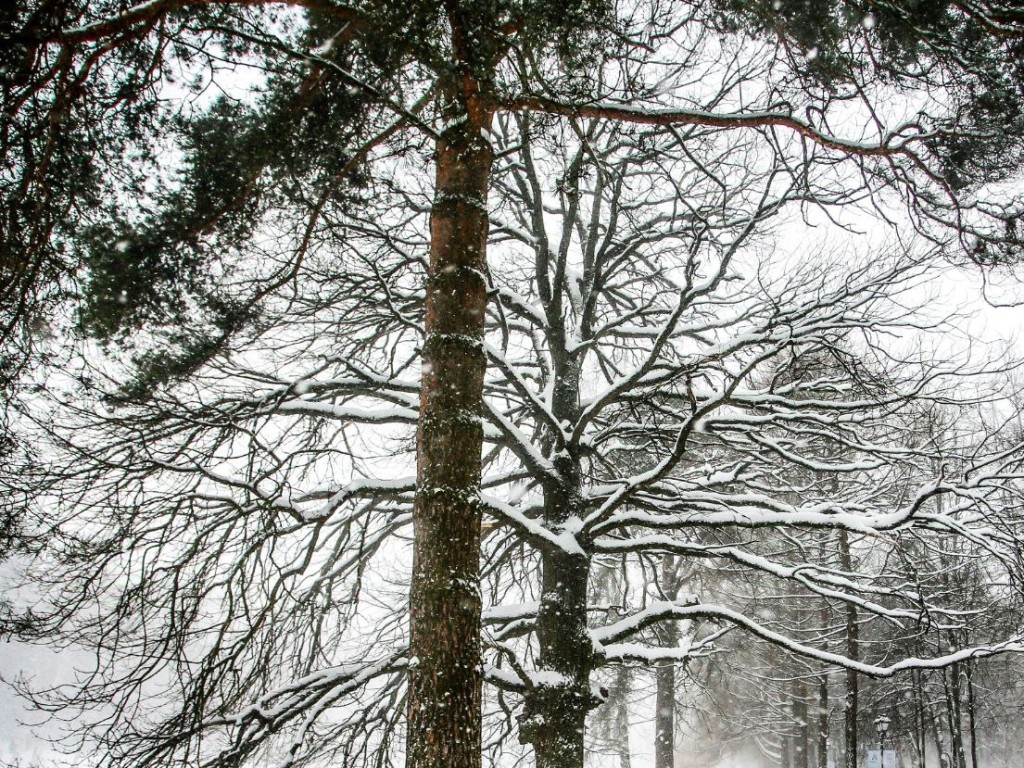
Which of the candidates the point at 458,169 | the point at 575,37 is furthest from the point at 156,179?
the point at 575,37

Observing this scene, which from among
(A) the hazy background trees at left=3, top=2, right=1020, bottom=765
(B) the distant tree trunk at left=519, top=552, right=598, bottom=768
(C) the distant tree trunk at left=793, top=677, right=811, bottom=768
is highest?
(A) the hazy background trees at left=3, top=2, right=1020, bottom=765

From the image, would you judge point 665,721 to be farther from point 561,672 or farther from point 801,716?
point 561,672

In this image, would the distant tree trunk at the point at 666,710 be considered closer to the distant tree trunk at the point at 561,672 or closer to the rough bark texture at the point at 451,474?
the distant tree trunk at the point at 561,672

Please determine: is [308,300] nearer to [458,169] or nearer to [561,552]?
[458,169]

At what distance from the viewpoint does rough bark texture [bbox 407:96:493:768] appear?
3.00 meters

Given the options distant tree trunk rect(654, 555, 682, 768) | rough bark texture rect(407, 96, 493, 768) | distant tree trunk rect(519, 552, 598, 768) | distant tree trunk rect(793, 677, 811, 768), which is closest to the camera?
rough bark texture rect(407, 96, 493, 768)

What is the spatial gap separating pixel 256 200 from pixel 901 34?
13.6 feet

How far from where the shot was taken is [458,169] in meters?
3.78

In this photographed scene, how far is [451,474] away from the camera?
336 centimetres

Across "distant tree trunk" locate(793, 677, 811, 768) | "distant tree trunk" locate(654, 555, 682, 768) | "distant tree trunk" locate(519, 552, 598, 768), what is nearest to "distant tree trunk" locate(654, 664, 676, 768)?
"distant tree trunk" locate(654, 555, 682, 768)

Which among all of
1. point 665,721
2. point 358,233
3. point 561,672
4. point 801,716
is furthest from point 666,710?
point 358,233

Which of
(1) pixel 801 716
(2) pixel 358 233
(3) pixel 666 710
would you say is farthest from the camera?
(1) pixel 801 716

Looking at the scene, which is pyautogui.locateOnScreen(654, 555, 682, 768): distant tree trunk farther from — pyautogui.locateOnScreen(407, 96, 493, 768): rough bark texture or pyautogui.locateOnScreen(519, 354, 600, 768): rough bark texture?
pyautogui.locateOnScreen(407, 96, 493, 768): rough bark texture

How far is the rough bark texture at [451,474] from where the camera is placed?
3.00 meters
